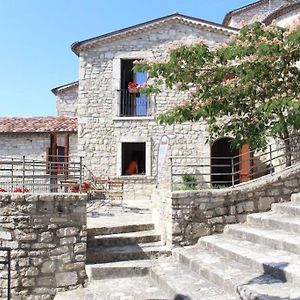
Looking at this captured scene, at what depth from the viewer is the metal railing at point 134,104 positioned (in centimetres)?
1561

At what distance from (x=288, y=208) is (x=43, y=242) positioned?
4.47 meters

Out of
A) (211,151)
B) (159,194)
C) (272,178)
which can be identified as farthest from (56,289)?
(211,151)

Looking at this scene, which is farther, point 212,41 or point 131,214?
point 212,41

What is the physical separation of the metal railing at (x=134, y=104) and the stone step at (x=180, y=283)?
28.8 ft

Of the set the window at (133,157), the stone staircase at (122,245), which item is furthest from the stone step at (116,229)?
the window at (133,157)

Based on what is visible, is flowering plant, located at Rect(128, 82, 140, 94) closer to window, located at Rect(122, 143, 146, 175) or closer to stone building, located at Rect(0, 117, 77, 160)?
window, located at Rect(122, 143, 146, 175)

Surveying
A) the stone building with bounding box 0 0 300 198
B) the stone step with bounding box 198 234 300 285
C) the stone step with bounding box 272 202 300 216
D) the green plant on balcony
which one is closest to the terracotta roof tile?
the stone building with bounding box 0 0 300 198

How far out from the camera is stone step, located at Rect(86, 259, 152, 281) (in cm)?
Result: 706

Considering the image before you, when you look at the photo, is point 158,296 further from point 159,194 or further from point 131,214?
point 131,214

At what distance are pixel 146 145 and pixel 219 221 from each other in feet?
24.7

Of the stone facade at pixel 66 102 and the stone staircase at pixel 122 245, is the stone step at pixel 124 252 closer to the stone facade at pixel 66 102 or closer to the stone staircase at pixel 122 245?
the stone staircase at pixel 122 245

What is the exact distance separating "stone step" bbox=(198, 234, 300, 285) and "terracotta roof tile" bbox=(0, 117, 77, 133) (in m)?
10.2

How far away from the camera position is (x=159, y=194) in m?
8.98

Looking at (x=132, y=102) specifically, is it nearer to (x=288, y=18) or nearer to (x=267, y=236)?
(x=288, y=18)
